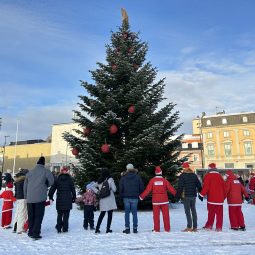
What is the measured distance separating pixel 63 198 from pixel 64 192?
7.2 inches

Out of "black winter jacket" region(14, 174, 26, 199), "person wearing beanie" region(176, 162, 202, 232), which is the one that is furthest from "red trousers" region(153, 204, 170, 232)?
"black winter jacket" region(14, 174, 26, 199)

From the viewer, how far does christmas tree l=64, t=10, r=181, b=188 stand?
14586 mm

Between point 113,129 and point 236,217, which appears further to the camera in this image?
point 113,129

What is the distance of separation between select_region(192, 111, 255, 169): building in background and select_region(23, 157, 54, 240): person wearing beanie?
56.5 metres

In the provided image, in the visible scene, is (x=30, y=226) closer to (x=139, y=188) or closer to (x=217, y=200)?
(x=139, y=188)

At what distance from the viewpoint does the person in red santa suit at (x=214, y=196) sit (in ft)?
31.2

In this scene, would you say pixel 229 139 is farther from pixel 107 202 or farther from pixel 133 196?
pixel 107 202

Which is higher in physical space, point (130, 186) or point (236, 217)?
point (130, 186)

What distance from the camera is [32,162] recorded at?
87.9 metres

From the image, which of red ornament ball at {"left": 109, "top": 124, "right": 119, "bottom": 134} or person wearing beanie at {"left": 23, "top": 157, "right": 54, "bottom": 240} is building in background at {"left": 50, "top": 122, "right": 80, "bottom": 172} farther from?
person wearing beanie at {"left": 23, "top": 157, "right": 54, "bottom": 240}

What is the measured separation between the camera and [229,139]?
204ft

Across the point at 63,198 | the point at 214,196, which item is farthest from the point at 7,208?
the point at 214,196

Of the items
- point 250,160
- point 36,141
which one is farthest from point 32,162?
point 250,160

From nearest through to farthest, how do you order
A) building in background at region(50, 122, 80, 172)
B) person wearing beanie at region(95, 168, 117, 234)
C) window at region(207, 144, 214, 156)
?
person wearing beanie at region(95, 168, 117, 234)
window at region(207, 144, 214, 156)
building in background at region(50, 122, 80, 172)
